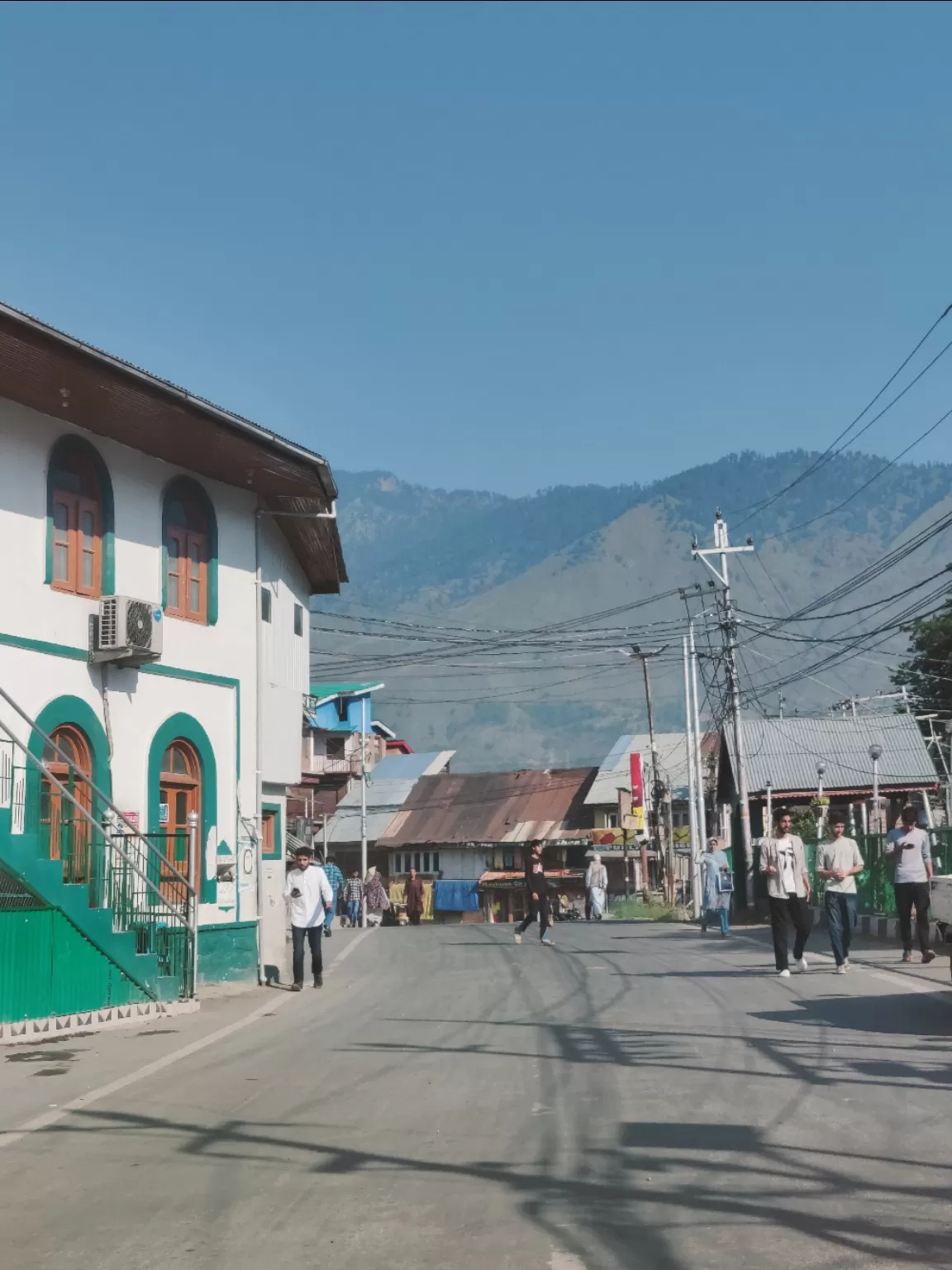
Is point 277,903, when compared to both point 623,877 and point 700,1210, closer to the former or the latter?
point 700,1210

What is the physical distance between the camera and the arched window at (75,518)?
52.7ft

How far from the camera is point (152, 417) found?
1593cm

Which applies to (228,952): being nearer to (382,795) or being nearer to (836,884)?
(836,884)

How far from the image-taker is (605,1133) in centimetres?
705

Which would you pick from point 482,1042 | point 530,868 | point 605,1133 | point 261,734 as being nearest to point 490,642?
point 530,868

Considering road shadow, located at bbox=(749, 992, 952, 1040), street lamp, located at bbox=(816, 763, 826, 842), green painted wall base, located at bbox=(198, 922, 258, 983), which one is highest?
street lamp, located at bbox=(816, 763, 826, 842)

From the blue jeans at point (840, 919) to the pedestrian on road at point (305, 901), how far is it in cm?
559

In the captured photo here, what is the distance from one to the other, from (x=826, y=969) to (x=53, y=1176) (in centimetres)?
1091

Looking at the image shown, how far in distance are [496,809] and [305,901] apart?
54.3m

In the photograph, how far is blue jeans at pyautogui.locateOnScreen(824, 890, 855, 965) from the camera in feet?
49.8

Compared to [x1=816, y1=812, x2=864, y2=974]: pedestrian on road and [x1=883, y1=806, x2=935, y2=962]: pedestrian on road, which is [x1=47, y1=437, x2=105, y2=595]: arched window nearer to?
[x1=816, y1=812, x2=864, y2=974]: pedestrian on road

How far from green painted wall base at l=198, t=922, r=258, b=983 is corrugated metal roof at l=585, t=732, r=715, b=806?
44.3 meters

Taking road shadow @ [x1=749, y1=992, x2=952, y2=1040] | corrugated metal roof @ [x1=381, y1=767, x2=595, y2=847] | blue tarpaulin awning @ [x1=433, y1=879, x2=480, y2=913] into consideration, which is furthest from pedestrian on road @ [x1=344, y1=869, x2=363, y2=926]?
road shadow @ [x1=749, y1=992, x2=952, y2=1040]

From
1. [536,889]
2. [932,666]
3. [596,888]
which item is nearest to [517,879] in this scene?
[932,666]
